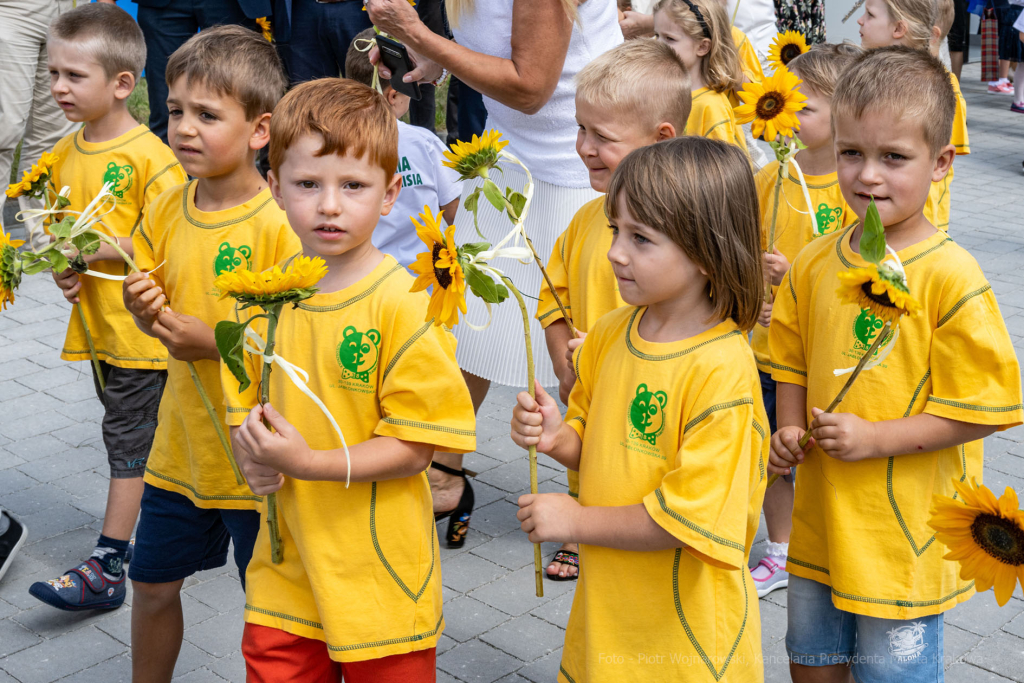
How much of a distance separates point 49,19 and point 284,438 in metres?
4.99

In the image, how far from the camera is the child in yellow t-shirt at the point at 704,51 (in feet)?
14.8

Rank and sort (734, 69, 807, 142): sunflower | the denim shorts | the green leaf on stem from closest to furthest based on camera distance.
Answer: the green leaf on stem < the denim shorts < (734, 69, 807, 142): sunflower

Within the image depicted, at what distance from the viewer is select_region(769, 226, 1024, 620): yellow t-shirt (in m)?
2.28

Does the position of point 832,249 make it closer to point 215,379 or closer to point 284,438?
point 284,438

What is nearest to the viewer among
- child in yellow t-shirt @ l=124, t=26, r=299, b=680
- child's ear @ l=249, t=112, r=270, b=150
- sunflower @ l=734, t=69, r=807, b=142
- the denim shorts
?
the denim shorts

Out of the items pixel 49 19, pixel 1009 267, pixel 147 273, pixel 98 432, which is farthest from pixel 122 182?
pixel 1009 267

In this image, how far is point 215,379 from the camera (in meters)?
2.83

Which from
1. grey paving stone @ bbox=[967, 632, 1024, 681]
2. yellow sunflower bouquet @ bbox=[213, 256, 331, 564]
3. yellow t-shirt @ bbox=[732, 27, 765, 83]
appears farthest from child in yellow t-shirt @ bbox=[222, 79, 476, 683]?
yellow t-shirt @ bbox=[732, 27, 765, 83]

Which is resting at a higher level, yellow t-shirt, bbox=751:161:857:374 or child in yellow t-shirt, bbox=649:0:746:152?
child in yellow t-shirt, bbox=649:0:746:152

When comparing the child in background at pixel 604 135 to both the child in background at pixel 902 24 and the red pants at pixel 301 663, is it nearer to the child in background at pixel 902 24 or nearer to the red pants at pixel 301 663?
the red pants at pixel 301 663

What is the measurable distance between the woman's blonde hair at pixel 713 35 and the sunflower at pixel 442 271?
9.51 feet

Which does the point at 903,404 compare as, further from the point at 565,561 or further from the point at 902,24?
the point at 902,24

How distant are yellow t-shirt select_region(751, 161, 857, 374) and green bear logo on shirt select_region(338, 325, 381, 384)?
1712 mm

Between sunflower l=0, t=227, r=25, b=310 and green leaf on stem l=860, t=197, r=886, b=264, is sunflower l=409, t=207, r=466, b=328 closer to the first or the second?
green leaf on stem l=860, t=197, r=886, b=264
